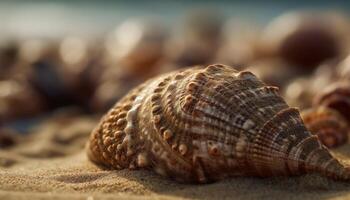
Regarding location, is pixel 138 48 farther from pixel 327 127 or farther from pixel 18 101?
pixel 327 127

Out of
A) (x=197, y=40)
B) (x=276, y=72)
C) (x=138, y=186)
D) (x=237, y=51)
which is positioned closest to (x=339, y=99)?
(x=138, y=186)

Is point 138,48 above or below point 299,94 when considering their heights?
above

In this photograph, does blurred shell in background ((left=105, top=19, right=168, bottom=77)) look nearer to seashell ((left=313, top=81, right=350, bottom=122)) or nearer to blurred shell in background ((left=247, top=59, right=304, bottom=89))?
blurred shell in background ((left=247, top=59, right=304, bottom=89))

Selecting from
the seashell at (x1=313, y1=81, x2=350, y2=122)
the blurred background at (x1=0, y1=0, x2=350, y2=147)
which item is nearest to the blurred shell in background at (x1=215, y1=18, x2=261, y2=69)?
the blurred background at (x1=0, y1=0, x2=350, y2=147)

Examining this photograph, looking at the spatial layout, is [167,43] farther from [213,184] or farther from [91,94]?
[213,184]

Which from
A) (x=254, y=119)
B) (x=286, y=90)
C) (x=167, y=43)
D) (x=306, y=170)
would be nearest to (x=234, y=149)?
(x=254, y=119)

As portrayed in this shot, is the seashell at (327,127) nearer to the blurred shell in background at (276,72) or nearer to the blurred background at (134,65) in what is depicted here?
the blurred background at (134,65)
